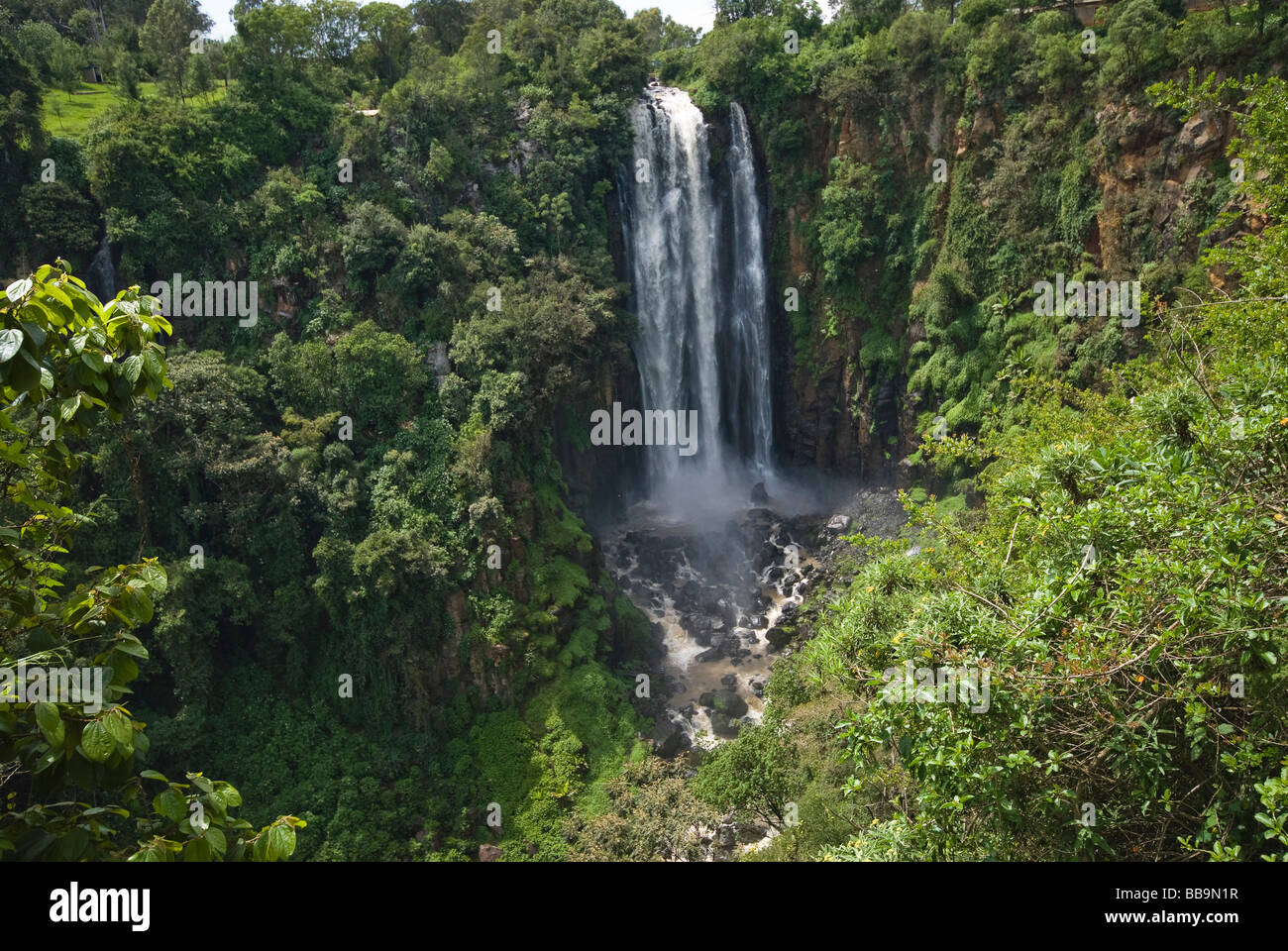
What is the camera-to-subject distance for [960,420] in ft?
75.1

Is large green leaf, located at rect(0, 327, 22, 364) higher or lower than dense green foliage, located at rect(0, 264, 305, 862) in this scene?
higher

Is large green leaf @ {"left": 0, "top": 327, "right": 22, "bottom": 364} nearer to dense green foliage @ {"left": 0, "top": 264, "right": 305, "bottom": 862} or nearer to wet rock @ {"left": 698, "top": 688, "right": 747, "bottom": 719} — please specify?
dense green foliage @ {"left": 0, "top": 264, "right": 305, "bottom": 862}

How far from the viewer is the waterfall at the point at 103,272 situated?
2166cm

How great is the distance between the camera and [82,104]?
26406 mm

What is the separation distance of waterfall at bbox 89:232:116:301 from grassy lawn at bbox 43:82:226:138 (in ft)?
11.2

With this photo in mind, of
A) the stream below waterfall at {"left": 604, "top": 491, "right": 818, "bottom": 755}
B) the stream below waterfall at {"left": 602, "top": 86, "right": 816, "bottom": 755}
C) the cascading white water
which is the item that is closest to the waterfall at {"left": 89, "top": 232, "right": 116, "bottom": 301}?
the stream below waterfall at {"left": 602, "top": 86, "right": 816, "bottom": 755}

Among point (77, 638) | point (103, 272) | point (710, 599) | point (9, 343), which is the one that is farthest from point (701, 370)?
point (9, 343)

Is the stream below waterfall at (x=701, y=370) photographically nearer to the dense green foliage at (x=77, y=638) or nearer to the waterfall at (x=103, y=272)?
the waterfall at (x=103, y=272)

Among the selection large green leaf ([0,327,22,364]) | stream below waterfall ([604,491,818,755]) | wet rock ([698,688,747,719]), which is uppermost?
large green leaf ([0,327,22,364])

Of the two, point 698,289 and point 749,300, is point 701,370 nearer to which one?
point 698,289

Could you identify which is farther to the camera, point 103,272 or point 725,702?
point 103,272

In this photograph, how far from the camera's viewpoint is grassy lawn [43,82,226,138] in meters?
23.5

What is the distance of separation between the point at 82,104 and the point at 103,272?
859 centimetres
